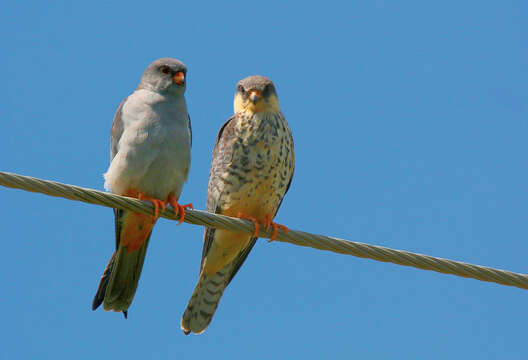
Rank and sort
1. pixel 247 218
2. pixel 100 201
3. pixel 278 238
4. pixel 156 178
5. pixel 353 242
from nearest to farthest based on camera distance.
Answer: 1. pixel 100 201
2. pixel 353 242
3. pixel 278 238
4. pixel 156 178
5. pixel 247 218

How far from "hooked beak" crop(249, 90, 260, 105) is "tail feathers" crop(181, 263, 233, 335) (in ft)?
4.75

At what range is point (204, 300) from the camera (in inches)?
260

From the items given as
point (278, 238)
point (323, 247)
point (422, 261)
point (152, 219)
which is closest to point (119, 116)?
point (152, 219)

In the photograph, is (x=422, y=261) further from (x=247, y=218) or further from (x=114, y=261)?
(x=114, y=261)

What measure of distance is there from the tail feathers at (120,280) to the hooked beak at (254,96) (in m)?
1.45

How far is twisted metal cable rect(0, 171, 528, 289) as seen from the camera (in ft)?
13.5

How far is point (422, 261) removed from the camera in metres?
4.51

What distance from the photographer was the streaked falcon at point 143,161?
5.62m

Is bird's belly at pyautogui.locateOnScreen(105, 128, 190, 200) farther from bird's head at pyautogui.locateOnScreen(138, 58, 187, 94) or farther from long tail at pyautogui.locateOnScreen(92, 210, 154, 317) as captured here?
bird's head at pyautogui.locateOnScreen(138, 58, 187, 94)

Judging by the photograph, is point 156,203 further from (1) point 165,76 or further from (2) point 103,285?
(1) point 165,76

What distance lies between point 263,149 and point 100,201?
2.17 meters

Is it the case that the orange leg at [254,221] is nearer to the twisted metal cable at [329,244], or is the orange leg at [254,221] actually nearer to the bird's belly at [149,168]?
the bird's belly at [149,168]

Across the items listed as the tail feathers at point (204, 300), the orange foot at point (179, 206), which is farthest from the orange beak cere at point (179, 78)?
the tail feathers at point (204, 300)

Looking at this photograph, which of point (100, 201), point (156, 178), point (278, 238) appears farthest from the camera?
point (156, 178)
